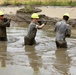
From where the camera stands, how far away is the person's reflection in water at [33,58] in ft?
35.6

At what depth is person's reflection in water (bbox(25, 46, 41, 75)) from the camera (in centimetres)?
1084

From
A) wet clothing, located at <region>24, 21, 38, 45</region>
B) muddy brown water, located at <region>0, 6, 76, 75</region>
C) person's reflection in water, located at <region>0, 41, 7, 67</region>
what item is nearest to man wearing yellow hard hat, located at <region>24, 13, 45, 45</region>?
wet clothing, located at <region>24, 21, 38, 45</region>

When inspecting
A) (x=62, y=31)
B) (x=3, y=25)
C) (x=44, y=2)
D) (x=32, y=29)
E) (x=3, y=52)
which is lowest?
(x=44, y=2)

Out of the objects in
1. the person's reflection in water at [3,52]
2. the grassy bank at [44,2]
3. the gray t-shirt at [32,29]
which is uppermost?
the gray t-shirt at [32,29]

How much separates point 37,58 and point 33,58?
14 cm

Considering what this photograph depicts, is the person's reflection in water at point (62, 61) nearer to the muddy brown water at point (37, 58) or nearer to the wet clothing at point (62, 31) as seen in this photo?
the muddy brown water at point (37, 58)

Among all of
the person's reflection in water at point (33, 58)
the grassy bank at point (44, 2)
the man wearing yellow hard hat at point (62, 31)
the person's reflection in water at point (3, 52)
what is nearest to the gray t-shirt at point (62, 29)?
the man wearing yellow hard hat at point (62, 31)

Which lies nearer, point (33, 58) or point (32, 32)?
point (33, 58)

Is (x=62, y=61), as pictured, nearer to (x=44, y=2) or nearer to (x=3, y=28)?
(x=3, y=28)

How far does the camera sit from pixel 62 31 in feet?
44.2

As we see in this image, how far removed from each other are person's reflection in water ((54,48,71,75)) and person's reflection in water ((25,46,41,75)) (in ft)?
2.06

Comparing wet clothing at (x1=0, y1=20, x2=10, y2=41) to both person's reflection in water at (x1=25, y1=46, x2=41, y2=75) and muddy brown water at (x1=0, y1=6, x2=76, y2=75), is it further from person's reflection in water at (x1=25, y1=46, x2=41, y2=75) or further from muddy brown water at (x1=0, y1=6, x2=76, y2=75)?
person's reflection in water at (x1=25, y1=46, x2=41, y2=75)

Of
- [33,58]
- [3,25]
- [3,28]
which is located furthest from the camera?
[3,28]

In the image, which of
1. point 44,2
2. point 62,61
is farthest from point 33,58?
point 44,2
